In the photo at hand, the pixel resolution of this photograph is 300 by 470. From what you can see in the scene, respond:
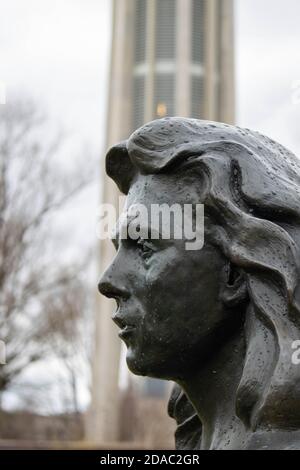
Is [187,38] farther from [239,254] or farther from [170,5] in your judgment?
[239,254]

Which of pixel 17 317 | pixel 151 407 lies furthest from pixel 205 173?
pixel 151 407

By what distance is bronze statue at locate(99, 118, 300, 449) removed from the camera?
7.69 feet

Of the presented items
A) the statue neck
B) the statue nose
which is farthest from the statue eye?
the statue neck

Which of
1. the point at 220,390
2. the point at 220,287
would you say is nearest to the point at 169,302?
the point at 220,287

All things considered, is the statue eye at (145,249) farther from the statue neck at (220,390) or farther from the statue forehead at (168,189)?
the statue neck at (220,390)

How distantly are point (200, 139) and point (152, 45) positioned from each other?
2814 centimetres

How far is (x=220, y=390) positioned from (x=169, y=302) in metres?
0.29

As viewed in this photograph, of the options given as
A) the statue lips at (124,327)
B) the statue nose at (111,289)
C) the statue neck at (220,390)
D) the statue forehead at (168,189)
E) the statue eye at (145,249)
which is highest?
the statue forehead at (168,189)

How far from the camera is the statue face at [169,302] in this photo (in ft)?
8.09

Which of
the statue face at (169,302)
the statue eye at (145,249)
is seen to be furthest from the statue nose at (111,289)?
the statue eye at (145,249)

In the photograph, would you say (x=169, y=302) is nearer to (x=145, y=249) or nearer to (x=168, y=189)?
(x=145, y=249)

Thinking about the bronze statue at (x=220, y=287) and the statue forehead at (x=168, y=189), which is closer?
the bronze statue at (x=220, y=287)

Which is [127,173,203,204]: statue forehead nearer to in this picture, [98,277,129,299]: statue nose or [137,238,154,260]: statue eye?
[137,238,154,260]: statue eye

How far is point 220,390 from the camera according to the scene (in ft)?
8.34
